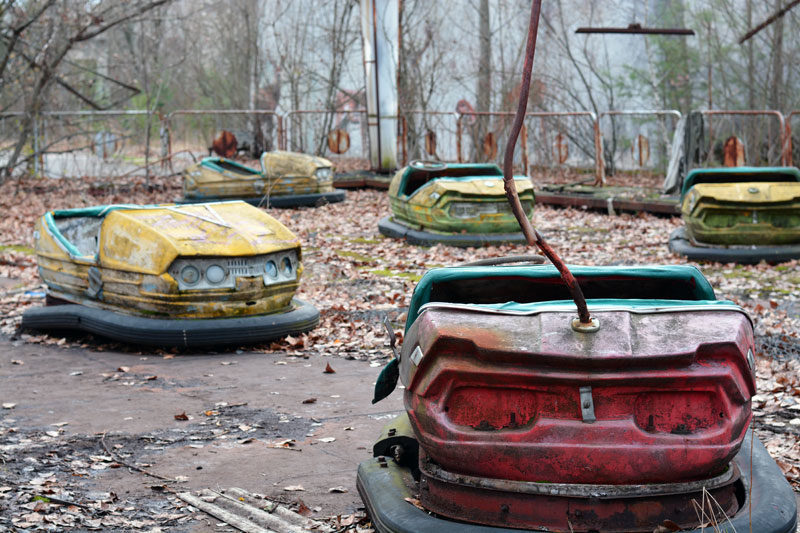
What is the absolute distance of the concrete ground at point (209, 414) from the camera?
3566mm

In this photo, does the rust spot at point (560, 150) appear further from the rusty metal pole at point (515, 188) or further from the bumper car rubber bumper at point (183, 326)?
the rusty metal pole at point (515, 188)

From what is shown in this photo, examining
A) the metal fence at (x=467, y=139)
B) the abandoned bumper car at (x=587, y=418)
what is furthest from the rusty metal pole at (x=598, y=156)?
the abandoned bumper car at (x=587, y=418)

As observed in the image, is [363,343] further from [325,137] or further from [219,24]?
[219,24]

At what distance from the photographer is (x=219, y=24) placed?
27312 millimetres

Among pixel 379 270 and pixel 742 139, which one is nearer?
pixel 379 270

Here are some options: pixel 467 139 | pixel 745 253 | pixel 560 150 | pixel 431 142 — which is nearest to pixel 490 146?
pixel 431 142

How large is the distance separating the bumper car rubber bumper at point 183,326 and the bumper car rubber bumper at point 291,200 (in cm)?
784

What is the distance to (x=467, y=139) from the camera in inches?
843

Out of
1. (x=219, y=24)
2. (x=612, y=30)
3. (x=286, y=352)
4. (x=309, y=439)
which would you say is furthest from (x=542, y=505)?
(x=219, y=24)

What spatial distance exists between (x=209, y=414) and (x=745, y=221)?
6.04 m

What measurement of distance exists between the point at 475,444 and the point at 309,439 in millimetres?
1645

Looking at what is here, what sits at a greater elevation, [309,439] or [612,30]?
[612,30]

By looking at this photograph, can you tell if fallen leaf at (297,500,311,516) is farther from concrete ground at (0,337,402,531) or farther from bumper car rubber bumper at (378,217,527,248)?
bumper car rubber bumper at (378,217,527,248)

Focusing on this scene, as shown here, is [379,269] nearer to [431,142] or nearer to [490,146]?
[490,146]
